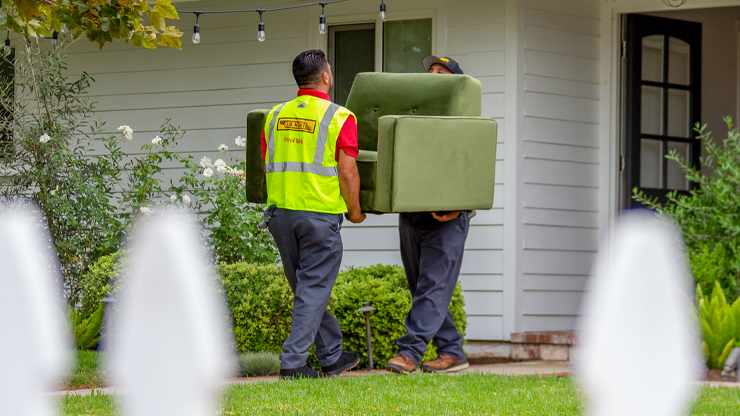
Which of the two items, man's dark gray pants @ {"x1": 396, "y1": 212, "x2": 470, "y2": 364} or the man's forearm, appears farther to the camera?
man's dark gray pants @ {"x1": 396, "y1": 212, "x2": 470, "y2": 364}

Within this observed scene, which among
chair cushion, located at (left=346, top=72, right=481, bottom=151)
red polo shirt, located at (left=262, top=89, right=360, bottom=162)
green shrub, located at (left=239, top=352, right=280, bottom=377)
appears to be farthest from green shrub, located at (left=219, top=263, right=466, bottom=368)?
red polo shirt, located at (left=262, top=89, right=360, bottom=162)

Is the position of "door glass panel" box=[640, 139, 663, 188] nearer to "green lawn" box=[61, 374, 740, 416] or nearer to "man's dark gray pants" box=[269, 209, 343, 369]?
"green lawn" box=[61, 374, 740, 416]

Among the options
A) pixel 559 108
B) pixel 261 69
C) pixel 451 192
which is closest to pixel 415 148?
pixel 451 192

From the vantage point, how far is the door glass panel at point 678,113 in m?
7.29

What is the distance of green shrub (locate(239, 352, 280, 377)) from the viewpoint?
4906mm

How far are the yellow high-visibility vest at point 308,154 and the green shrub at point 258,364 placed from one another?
116cm

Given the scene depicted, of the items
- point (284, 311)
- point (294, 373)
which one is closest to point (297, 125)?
point (294, 373)

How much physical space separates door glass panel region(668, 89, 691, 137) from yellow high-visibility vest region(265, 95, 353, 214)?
13.6 ft

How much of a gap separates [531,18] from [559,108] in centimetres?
75

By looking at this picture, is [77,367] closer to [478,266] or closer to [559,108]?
[478,266]

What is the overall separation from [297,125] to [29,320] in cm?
219

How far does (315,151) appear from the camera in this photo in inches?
165

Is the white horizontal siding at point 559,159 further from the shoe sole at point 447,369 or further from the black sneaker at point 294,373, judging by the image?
the black sneaker at point 294,373

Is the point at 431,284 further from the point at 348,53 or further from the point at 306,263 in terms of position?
the point at 348,53
